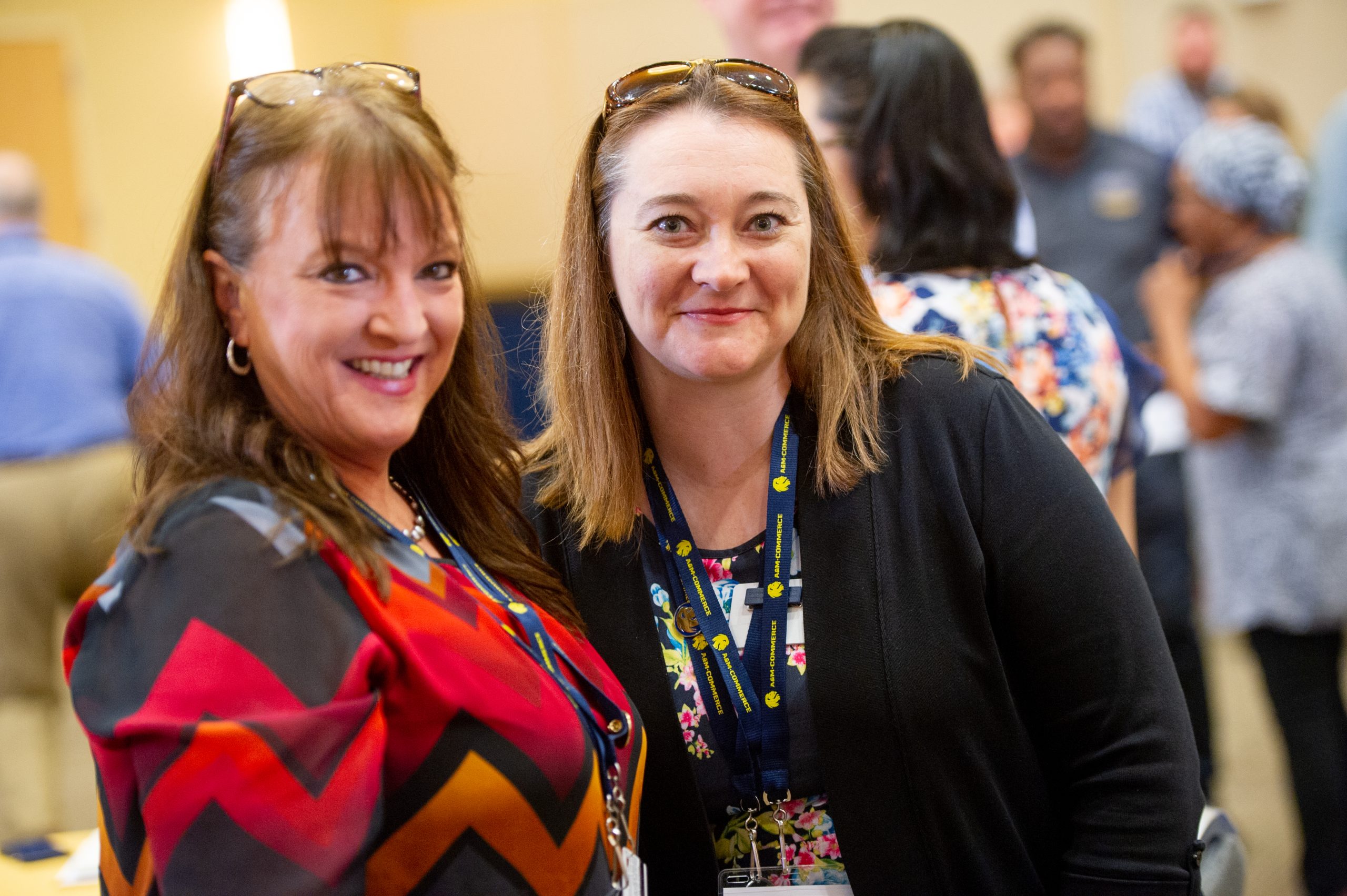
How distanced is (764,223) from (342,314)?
0.61 m

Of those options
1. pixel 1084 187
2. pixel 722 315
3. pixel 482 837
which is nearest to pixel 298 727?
pixel 482 837

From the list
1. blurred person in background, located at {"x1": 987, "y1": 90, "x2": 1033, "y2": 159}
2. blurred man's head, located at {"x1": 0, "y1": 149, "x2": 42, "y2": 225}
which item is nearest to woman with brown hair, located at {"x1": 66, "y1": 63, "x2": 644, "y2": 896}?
blurred man's head, located at {"x1": 0, "y1": 149, "x2": 42, "y2": 225}

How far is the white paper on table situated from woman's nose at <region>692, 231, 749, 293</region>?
48.2 inches

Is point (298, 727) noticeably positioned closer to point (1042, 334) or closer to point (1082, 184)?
point (1042, 334)

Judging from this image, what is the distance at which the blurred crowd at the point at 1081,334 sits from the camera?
2.23 meters

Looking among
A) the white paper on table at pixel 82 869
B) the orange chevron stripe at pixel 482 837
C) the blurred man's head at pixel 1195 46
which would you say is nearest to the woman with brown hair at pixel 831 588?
the orange chevron stripe at pixel 482 837

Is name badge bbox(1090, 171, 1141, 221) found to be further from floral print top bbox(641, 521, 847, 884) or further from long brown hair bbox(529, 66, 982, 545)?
floral print top bbox(641, 521, 847, 884)

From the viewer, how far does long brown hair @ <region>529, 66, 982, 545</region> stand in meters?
1.65

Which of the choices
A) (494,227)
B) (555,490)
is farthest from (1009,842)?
(494,227)

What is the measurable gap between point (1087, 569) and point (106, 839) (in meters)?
1.15

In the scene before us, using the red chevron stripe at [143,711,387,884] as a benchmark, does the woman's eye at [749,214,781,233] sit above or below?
above

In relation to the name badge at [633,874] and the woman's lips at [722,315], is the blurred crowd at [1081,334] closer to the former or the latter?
the woman's lips at [722,315]

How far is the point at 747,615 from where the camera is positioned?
162 cm

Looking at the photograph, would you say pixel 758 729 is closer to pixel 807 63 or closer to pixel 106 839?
pixel 106 839
